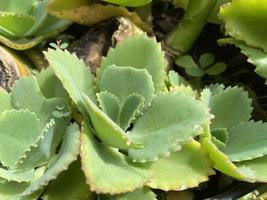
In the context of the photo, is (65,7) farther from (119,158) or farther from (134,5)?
(119,158)

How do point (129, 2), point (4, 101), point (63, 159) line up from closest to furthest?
point (63, 159) < point (4, 101) < point (129, 2)

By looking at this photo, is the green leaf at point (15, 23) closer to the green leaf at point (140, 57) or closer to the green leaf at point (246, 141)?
the green leaf at point (140, 57)

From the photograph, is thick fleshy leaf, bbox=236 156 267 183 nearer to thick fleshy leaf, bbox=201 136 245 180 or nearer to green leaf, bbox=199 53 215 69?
thick fleshy leaf, bbox=201 136 245 180

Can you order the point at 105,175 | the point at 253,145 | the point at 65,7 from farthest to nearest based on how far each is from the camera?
the point at 65,7, the point at 253,145, the point at 105,175

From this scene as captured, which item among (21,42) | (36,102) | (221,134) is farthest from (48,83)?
(221,134)

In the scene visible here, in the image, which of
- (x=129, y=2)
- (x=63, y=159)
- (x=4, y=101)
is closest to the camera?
(x=63, y=159)

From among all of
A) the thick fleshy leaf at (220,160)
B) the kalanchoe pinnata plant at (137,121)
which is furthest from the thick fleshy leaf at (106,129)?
the thick fleshy leaf at (220,160)

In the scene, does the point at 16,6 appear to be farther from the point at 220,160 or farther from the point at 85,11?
the point at 220,160

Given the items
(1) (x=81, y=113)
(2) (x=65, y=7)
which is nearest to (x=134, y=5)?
(2) (x=65, y=7)
